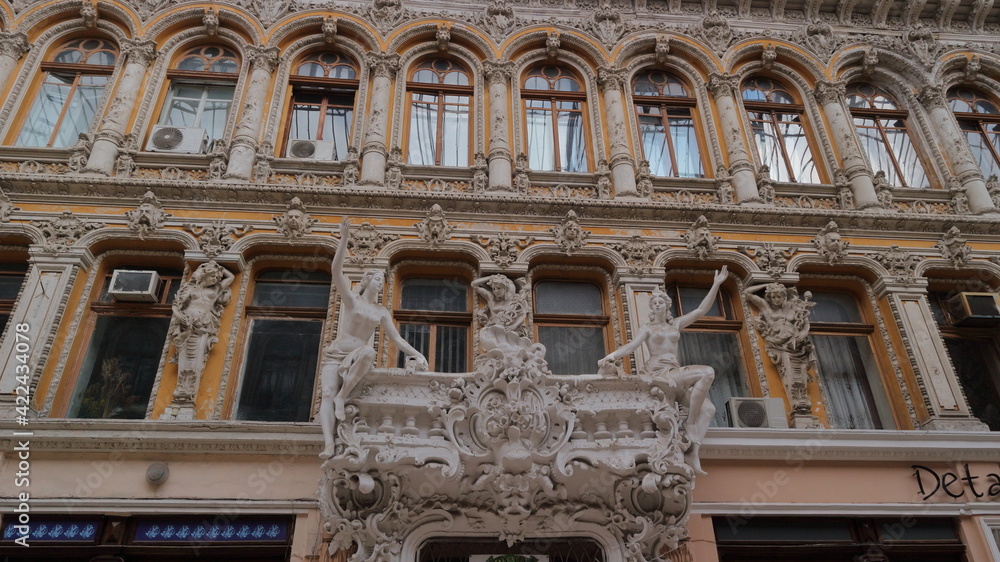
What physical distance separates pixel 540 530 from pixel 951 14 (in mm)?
13838

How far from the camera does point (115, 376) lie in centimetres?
989

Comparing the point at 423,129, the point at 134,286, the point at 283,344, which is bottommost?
the point at 283,344

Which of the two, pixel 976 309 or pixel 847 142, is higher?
pixel 847 142

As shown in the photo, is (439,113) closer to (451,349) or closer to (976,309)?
(451,349)

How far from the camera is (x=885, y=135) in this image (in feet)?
45.9

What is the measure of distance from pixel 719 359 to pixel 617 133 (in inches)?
171

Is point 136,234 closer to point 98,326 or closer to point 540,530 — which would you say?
point 98,326

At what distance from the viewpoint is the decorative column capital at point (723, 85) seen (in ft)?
44.5

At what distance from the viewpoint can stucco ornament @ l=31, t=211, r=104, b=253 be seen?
1039cm

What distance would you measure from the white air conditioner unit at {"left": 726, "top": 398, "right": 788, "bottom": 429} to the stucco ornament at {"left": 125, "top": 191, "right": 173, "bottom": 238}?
8668 millimetres

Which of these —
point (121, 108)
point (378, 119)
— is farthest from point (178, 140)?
point (378, 119)

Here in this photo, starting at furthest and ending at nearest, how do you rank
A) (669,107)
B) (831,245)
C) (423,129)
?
(669,107) < (423,129) < (831,245)

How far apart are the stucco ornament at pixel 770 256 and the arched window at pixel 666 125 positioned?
1.95 metres

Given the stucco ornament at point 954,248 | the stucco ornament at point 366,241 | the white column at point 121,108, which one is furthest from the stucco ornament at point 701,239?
the white column at point 121,108
